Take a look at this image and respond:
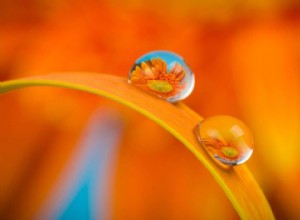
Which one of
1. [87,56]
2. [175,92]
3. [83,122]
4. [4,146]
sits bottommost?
[175,92]

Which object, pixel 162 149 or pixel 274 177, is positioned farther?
pixel 162 149

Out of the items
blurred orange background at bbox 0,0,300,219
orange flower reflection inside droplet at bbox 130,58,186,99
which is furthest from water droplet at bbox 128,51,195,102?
blurred orange background at bbox 0,0,300,219

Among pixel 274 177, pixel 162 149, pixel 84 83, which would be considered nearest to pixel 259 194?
pixel 84 83

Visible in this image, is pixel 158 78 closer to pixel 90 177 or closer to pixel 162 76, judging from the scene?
pixel 162 76

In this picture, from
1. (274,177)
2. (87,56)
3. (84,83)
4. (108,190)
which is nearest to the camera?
(84,83)

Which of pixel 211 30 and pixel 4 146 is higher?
pixel 211 30

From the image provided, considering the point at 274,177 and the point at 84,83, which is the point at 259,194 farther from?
the point at 274,177

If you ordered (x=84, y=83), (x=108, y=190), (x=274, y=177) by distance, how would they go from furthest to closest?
(x=108, y=190)
(x=274, y=177)
(x=84, y=83)

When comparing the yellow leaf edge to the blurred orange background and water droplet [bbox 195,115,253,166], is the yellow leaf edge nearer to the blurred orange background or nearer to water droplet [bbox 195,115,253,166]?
water droplet [bbox 195,115,253,166]
